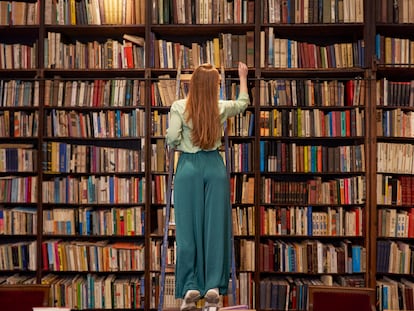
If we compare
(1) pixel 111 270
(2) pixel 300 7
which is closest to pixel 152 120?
(1) pixel 111 270

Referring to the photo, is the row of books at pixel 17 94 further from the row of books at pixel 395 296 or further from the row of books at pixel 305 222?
the row of books at pixel 395 296

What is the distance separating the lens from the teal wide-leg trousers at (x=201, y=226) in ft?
8.81

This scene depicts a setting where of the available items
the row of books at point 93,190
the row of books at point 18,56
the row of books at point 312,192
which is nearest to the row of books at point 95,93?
the row of books at point 18,56

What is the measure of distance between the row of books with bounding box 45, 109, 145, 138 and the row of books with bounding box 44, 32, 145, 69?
0.40 metres

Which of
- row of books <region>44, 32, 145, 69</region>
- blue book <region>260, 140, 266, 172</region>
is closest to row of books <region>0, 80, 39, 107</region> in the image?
row of books <region>44, 32, 145, 69</region>

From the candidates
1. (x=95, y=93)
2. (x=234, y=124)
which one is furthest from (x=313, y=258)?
(x=95, y=93)

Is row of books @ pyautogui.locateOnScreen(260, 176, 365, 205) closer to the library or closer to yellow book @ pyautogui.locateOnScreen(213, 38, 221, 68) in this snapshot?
the library

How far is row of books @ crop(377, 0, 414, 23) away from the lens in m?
3.90

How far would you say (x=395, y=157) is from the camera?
387cm

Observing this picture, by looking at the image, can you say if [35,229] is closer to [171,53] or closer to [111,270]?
[111,270]

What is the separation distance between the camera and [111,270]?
3945 mm

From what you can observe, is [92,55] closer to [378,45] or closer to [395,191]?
[378,45]

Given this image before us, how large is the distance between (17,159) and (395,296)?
341 cm

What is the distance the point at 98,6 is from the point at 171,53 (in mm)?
744
